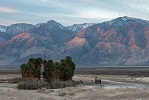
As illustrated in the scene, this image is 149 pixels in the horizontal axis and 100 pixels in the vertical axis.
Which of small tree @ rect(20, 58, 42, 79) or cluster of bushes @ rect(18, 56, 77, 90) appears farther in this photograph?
small tree @ rect(20, 58, 42, 79)

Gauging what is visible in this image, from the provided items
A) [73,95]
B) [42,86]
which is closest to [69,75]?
[42,86]

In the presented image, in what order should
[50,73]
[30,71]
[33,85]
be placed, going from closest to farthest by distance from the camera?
[33,85] → [50,73] → [30,71]

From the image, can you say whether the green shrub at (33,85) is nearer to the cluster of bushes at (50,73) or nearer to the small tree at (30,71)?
the cluster of bushes at (50,73)

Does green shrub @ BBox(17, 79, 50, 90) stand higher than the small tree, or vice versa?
the small tree

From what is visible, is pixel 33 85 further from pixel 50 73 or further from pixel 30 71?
pixel 30 71

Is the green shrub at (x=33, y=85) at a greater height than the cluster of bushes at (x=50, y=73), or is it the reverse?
the cluster of bushes at (x=50, y=73)

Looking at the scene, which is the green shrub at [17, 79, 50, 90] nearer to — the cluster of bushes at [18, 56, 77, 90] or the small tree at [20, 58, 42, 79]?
the cluster of bushes at [18, 56, 77, 90]

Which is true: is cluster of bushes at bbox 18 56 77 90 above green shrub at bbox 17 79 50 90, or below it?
above

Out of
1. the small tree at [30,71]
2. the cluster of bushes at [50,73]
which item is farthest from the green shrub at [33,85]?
the small tree at [30,71]

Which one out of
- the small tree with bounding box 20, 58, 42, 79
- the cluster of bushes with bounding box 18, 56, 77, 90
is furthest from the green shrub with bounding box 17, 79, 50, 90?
the small tree with bounding box 20, 58, 42, 79

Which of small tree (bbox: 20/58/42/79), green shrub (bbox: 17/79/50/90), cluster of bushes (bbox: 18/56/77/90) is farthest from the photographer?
small tree (bbox: 20/58/42/79)

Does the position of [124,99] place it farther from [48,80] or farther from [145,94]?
[48,80]

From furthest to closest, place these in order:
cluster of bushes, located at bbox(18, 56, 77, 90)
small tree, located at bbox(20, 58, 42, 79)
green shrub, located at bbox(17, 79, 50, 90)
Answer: small tree, located at bbox(20, 58, 42, 79), cluster of bushes, located at bbox(18, 56, 77, 90), green shrub, located at bbox(17, 79, 50, 90)

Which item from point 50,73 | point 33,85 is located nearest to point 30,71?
point 50,73
